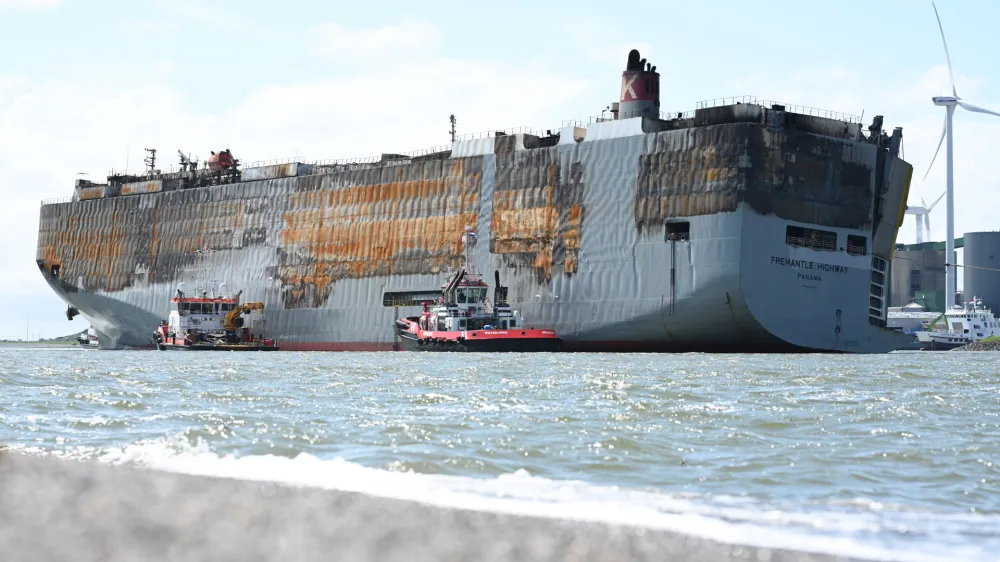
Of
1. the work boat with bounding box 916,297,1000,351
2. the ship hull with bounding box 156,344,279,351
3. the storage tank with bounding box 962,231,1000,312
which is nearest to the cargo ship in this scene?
Result: the ship hull with bounding box 156,344,279,351

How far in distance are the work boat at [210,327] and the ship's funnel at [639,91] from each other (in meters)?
34.9

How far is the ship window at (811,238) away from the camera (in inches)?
3049

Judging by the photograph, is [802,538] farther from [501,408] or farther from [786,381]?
[786,381]

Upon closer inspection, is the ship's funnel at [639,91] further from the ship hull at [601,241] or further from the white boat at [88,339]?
the white boat at [88,339]

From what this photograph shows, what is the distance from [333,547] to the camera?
6.06m

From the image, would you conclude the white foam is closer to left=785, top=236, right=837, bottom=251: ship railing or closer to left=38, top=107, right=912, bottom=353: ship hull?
left=38, top=107, right=912, bottom=353: ship hull

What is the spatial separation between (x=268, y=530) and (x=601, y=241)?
76.6 meters

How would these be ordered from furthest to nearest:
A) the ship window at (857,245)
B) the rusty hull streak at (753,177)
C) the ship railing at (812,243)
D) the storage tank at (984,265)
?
the storage tank at (984,265) → the ship window at (857,245) → the ship railing at (812,243) → the rusty hull streak at (753,177)

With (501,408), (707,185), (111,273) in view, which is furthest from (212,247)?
(501,408)

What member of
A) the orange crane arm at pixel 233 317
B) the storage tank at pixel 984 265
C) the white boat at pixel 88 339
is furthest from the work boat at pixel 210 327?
the storage tank at pixel 984 265

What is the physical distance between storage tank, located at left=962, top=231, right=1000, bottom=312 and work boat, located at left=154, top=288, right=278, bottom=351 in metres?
132

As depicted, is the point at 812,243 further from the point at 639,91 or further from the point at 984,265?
the point at 984,265

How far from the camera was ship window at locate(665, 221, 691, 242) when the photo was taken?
78.6 metres

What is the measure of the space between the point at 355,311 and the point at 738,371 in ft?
185
